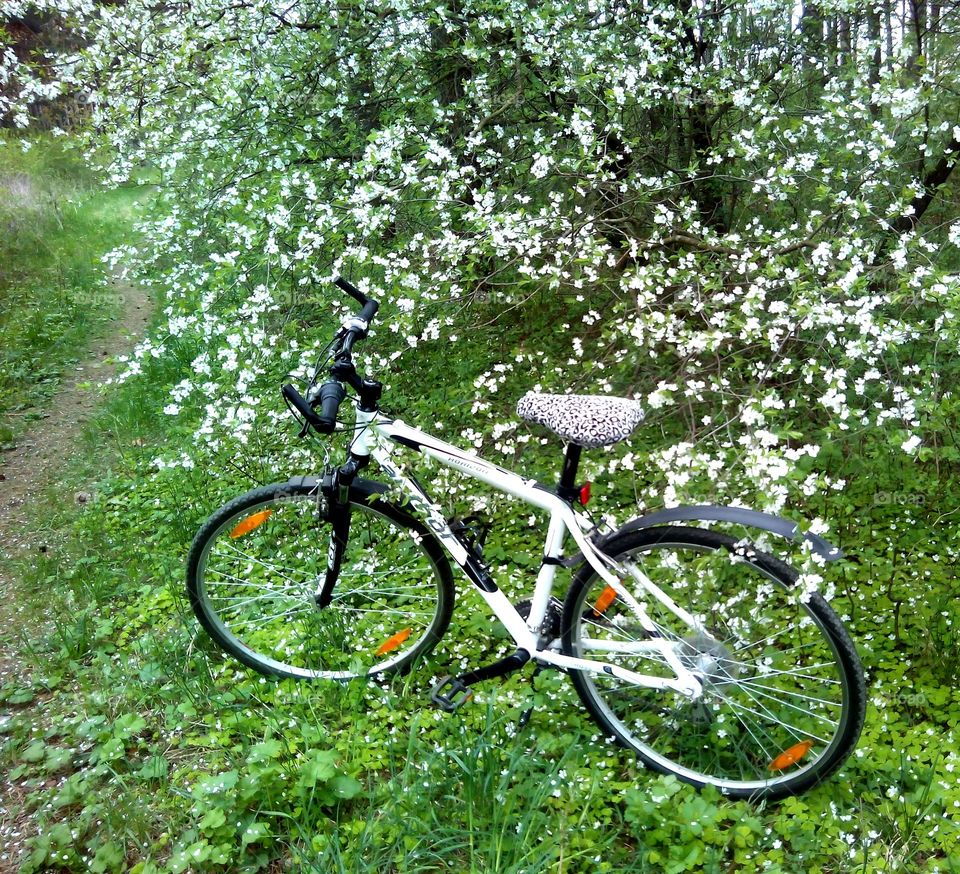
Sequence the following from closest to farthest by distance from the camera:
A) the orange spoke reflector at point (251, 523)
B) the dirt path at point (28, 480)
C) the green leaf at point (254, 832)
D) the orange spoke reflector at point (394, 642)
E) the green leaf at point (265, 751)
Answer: the green leaf at point (254, 832) → the green leaf at point (265, 751) → the dirt path at point (28, 480) → the orange spoke reflector at point (251, 523) → the orange spoke reflector at point (394, 642)

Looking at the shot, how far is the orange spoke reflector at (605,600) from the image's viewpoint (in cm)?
238

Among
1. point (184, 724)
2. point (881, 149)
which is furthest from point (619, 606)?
point (881, 149)

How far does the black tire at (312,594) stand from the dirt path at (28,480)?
3.00ft

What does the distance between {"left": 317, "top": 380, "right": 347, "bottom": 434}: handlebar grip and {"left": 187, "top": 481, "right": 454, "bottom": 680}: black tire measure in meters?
0.54

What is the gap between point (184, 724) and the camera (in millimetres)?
2869

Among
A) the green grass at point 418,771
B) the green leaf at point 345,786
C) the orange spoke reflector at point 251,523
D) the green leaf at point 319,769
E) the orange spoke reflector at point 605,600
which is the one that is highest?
the orange spoke reflector at point 251,523

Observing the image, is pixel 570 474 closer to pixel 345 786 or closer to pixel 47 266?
pixel 345 786

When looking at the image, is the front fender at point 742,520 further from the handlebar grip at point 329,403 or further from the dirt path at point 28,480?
the dirt path at point 28,480

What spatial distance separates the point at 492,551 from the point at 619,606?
1371 millimetres

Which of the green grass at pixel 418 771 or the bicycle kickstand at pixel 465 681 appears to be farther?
the bicycle kickstand at pixel 465 681

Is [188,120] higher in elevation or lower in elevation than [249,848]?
higher

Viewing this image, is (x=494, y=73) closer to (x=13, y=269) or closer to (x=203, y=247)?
(x=203, y=247)

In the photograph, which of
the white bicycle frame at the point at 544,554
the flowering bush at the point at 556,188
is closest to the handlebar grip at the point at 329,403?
the white bicycle frame at the point at 544,554

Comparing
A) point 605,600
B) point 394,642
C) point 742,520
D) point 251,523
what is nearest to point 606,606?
point 605,600
